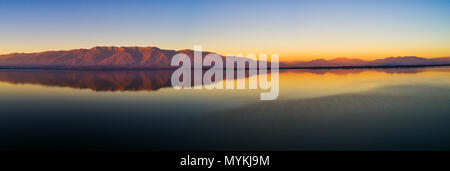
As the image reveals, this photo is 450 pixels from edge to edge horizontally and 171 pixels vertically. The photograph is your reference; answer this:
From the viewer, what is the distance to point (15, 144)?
8414 millimetres

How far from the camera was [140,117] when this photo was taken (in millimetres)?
12672

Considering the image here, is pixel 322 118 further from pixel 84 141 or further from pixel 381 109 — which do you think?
pixel 84 141

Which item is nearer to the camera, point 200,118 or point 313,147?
point 313,147
